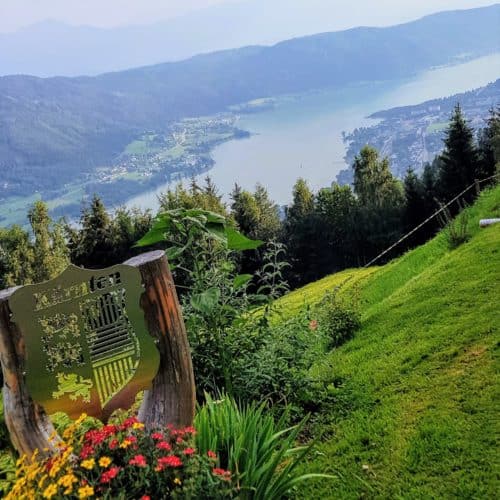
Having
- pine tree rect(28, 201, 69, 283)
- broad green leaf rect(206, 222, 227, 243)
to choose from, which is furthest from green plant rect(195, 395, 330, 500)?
pine tree rect(28, 201, 69, 283)

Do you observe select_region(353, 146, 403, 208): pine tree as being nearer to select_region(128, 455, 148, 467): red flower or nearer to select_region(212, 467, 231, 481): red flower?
select_region(212, 467, 231, 481): red flower

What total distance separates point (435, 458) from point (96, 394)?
6.57 feet

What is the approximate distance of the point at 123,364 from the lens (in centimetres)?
290

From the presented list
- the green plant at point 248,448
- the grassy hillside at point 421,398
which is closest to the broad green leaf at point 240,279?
the green plant at point 248,448

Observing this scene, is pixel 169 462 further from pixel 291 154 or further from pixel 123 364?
pixel 291 154

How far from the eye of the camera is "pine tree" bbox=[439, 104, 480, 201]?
28.5 metres

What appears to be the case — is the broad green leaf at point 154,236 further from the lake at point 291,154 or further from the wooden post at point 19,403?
the lake at point 291,154

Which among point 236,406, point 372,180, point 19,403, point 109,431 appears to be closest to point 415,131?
point 372,180

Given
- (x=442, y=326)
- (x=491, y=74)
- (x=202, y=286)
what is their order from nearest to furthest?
1. (x=202, y=286)
2. (x=442, y=326)
3. (x=491, y=74)

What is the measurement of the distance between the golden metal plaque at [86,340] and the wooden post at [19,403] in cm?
6

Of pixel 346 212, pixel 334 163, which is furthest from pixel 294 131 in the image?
pixel 346 212

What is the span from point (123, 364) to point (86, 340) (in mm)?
235

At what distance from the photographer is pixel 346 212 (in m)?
32.9

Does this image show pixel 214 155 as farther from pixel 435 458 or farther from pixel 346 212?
pixel 435 458
